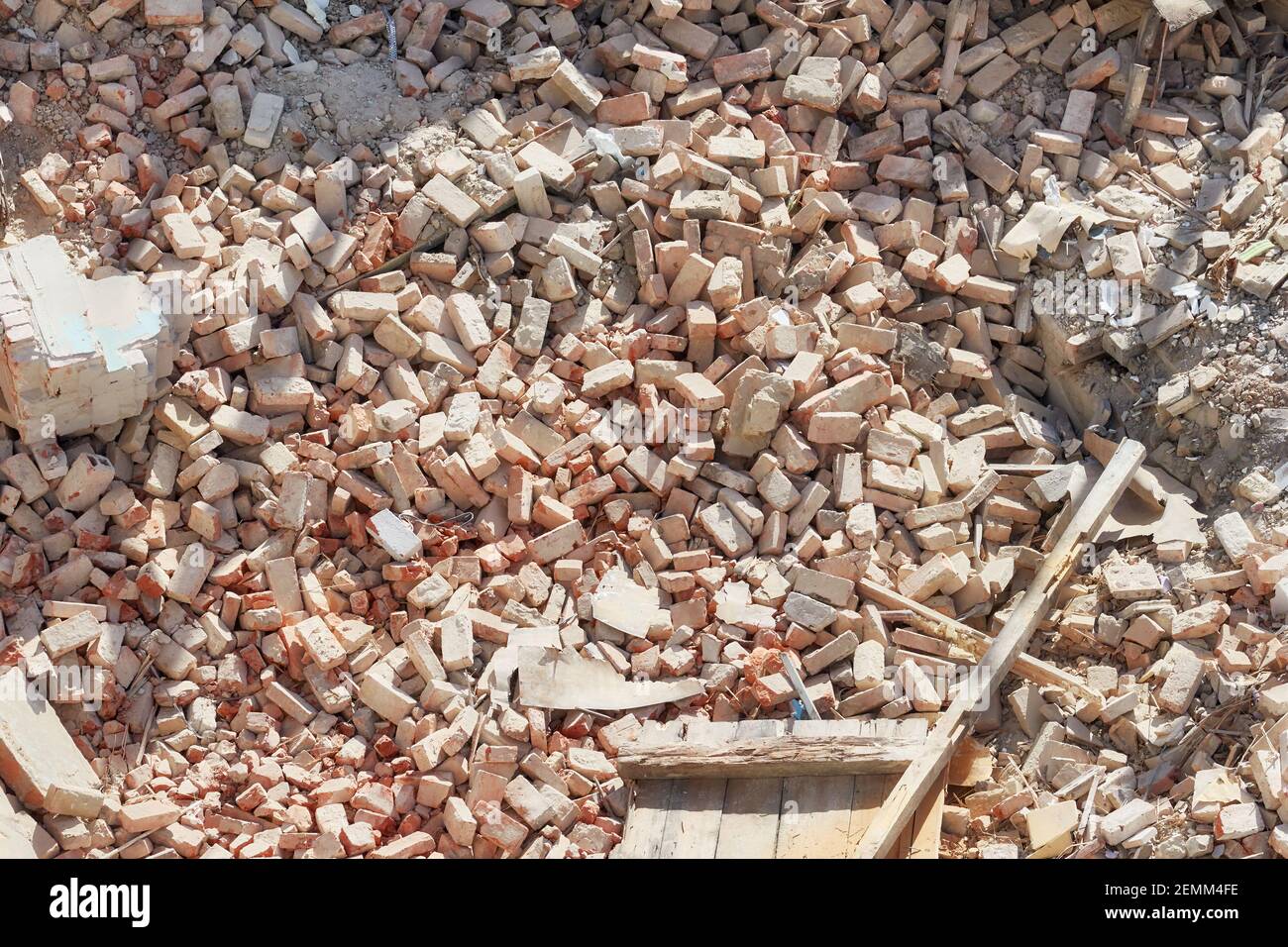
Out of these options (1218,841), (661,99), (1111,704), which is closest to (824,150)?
(661,99)

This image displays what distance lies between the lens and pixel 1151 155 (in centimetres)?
839

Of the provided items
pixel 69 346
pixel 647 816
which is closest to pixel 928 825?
pixel 647 816

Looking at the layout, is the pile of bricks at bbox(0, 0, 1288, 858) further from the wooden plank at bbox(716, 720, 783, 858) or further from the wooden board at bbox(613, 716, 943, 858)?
the wooden plank at bbox(716, 720, 783, 858)

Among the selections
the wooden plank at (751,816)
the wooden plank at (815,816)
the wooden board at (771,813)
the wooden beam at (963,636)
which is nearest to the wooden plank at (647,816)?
the wooden board at (771,813)

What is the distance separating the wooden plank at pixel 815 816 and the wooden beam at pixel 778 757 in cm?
5

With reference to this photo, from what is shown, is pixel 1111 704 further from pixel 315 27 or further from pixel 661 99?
pixel 315 27

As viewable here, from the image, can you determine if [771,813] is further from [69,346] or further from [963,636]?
[69,346]

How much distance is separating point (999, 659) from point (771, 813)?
128cm

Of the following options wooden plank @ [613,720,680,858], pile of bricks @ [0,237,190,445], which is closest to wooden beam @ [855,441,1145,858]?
wooden plank @ [613,720,680,858]

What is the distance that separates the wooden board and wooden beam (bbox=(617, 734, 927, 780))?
0.06 m

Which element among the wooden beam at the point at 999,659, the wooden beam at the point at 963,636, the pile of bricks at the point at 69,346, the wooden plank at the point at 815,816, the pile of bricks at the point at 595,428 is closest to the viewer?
the wooden beam at the point at 999,659

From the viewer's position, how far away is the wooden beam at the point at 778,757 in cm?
621

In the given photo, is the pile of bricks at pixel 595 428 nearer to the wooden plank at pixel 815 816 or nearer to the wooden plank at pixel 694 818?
the wooden plank at pixel 694 818

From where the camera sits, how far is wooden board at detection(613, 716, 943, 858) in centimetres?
613
